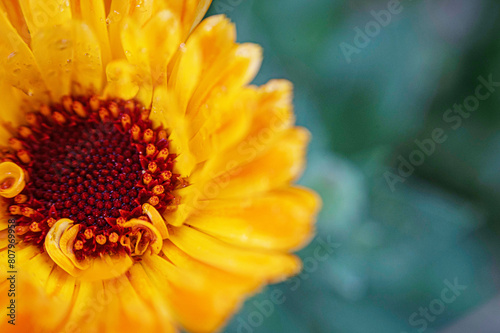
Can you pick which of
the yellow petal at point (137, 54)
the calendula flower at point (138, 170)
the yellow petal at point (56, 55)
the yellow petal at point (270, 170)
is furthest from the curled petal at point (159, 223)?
the yellow petal at point (56, 55)

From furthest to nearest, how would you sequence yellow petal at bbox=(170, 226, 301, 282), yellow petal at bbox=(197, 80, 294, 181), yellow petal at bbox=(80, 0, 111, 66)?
yellow petal at bbox=(80, 0, 111, 66) < yellow petal at bbox=(197, 80, 294, 181) < yellow petal at bbox=(170, 226, 301, 282)

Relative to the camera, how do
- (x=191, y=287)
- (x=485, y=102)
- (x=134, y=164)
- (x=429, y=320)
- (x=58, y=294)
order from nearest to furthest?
(x=191, y=287) < (x=58, y=294) < (x=134, y=164) < (x=429, y=320) < (x=485, y=102)

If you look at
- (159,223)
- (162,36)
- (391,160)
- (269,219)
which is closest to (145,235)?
(159,223)

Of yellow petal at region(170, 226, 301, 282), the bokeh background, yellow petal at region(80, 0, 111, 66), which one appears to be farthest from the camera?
the bokeh background

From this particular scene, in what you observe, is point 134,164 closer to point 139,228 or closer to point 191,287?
point 139,228

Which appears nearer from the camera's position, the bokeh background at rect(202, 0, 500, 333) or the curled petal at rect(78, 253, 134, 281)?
the curled petal at rect(78, 253, 134, 281)

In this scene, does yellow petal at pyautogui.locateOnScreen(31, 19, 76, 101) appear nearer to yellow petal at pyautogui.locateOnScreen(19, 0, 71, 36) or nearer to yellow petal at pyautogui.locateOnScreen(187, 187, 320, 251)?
yellow petal at pyautogui.locateOnScreen(19, 0, 71, 36)

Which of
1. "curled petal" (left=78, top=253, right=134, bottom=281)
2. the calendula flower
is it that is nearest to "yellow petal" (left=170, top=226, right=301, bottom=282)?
the calendula flower

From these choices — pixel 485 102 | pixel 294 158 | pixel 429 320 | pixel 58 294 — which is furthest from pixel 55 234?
pixel 485 102
